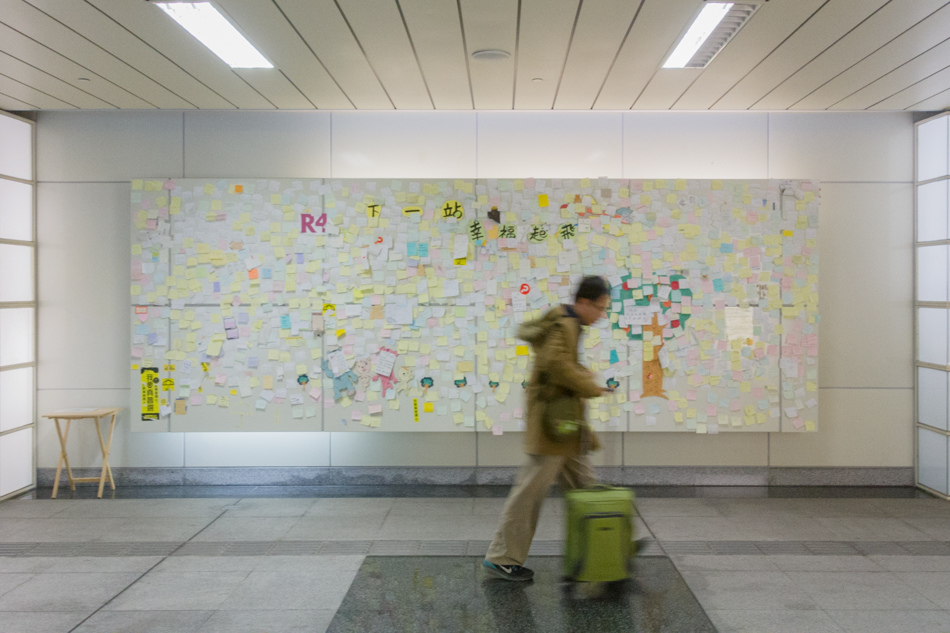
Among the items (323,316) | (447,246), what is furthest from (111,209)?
(447,246)

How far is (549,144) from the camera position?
5.98 metres

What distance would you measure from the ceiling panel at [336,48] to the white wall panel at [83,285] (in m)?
2.45

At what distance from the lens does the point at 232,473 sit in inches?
236

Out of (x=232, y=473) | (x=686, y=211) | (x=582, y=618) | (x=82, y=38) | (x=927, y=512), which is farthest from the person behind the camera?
(x=232, y=473)

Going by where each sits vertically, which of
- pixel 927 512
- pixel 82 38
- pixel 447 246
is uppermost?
pixel 82 38

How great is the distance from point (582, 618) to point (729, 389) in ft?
9.69

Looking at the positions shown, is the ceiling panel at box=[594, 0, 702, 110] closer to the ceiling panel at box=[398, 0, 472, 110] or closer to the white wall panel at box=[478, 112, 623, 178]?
the white wall panel at box=[478, 112, 623, 178]

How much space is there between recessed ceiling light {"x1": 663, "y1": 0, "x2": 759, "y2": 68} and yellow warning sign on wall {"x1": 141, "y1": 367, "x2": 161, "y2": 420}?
4668 mm

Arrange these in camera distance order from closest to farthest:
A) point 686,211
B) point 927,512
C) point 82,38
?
point 82,38
point 927,512
point 686,211

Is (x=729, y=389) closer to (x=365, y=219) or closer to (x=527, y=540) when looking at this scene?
(x=527, y=540)

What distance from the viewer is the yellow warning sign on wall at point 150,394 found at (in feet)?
18.5

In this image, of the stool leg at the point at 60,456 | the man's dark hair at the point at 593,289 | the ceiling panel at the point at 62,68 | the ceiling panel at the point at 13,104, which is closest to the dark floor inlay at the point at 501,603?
the man's dark hair at the point at 593,289

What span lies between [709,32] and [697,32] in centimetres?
8

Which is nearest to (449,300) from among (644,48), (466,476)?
(466,476)
